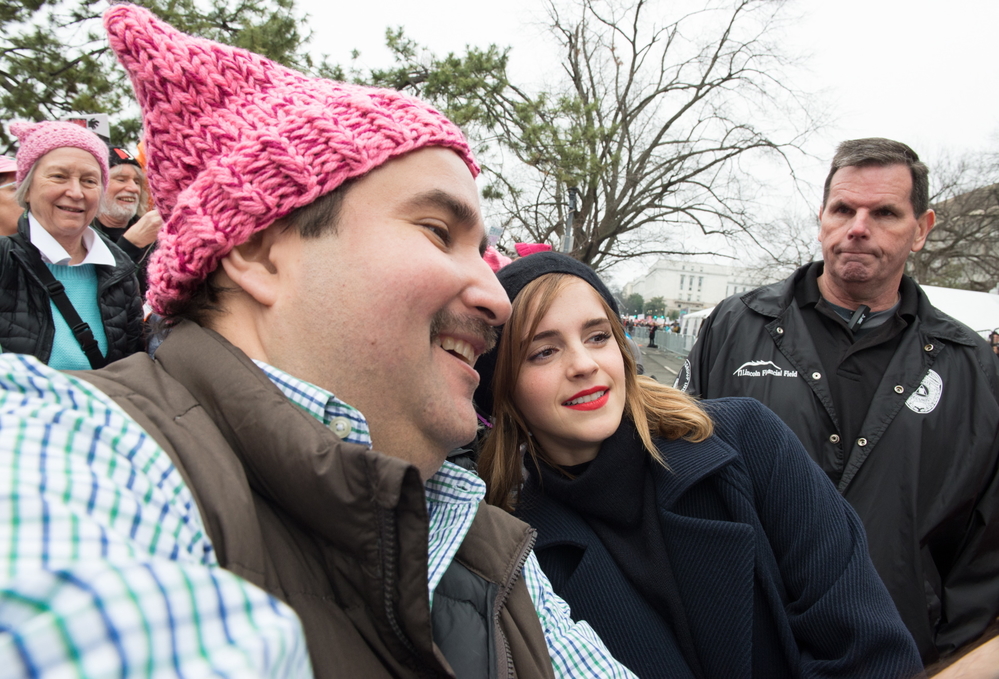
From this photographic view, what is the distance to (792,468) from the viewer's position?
190 cm

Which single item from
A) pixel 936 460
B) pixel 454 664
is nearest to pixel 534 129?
pixel 936 460

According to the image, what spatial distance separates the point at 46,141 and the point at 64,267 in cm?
80

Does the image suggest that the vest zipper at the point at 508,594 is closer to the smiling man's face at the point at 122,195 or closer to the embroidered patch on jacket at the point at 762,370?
the embroidered patch on jacket at the point at 762,370

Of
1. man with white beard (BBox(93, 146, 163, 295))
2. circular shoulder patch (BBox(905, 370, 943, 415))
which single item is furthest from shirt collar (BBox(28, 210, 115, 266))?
circular shoulder patch (BBox(905, 370, 943, 415))

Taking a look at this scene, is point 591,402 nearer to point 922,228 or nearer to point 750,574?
point 750,574

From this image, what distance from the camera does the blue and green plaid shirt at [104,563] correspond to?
41cm

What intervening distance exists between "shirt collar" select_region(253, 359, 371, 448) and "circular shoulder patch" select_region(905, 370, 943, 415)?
2.77 meters

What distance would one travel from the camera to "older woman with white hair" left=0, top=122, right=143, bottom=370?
2.98 meters

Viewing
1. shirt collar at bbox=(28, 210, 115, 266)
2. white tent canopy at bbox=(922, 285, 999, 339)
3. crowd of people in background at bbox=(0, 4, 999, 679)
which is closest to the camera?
crowd of people in background at bbox=(0, 4, 999, 679)

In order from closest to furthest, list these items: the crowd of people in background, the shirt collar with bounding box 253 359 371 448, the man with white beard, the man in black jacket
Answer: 1. the crowd of people in background
2. the shirt collar with bounding box 253 359 371 448
3. the man in black jacket
4. the man with white beard

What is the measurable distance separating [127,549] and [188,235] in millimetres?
940

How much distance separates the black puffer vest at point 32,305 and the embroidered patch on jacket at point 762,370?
3493 mm

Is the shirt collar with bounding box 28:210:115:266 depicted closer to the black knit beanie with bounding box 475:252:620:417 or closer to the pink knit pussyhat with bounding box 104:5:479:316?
the pink knit pussyhat with bounding box 104:5:479:316

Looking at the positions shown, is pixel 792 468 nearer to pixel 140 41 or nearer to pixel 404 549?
pixel 404 549
